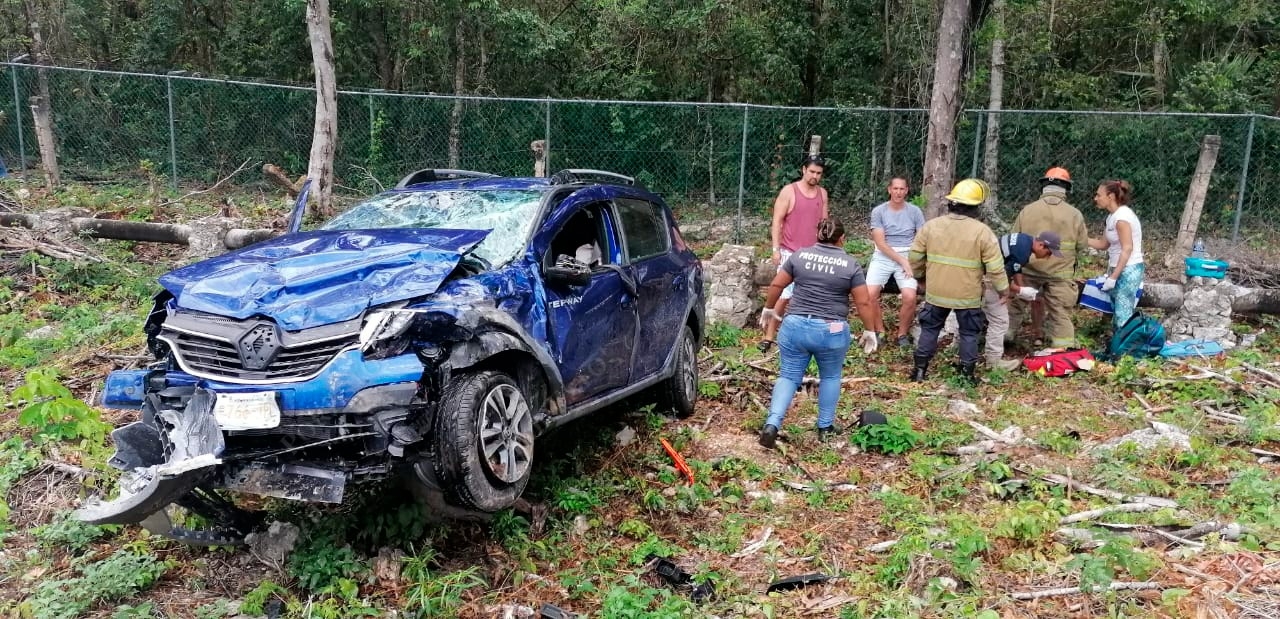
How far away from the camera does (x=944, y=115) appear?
9.44 meters

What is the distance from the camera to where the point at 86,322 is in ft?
26.5

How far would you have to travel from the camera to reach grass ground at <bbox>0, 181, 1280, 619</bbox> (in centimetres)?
391

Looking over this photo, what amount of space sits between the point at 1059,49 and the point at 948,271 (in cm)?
1224

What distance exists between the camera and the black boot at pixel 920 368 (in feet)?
25.1

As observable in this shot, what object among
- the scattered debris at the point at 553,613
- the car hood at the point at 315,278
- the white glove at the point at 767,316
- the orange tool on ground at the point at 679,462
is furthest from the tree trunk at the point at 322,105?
the scattered debris at the point at 553,613

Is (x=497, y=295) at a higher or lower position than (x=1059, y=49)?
lower

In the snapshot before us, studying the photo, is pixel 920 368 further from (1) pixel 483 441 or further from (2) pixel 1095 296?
(1) pixel 483 441

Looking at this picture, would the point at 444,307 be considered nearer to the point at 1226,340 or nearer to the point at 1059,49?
the point at 1226,340

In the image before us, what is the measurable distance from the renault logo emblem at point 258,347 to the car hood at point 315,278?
0.22 feet

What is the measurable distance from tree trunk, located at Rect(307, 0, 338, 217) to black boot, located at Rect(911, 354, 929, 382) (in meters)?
7.34

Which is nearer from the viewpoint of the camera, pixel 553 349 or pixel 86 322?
pixel 553 349

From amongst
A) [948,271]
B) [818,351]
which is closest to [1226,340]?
[948,271]

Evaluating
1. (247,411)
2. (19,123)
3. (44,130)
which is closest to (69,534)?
(247,411)

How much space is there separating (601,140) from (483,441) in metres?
10.9
